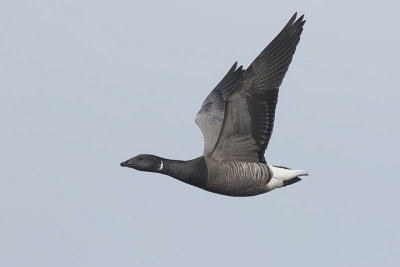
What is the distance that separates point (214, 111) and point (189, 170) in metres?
3.96

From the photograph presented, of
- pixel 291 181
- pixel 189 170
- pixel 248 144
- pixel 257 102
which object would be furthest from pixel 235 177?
pixel 257 102

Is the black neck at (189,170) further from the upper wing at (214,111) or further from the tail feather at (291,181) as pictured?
the tail feather at (291,181)

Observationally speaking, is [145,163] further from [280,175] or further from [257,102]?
[280,175]

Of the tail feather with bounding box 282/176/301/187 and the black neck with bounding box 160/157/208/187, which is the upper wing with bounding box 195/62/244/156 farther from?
the tail feather with bounding box 282/176/301/187

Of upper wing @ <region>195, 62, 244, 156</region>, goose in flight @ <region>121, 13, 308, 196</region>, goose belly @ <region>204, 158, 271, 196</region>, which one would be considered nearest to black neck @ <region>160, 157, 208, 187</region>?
goose in flight @ <region>121, 13, 308, 196</region>

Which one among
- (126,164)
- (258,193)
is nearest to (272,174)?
(258,193)

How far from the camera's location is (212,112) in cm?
2208

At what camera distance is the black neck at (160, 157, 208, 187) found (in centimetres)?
1838

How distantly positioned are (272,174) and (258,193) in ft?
1.63

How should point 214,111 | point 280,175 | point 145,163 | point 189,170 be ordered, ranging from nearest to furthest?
point 189,170, point 145,163, point 280,175, point 214,111

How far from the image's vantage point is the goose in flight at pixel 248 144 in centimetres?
1794

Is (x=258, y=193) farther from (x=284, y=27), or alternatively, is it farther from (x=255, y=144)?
(x=284, y=27)

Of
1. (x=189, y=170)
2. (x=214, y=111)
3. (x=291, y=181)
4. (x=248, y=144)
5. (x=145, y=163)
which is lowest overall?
(x=291, y=181)

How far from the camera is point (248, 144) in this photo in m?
18.5
